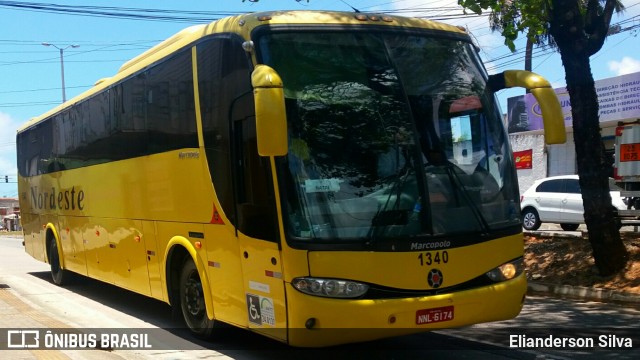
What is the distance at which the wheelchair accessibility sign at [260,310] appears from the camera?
216 inches

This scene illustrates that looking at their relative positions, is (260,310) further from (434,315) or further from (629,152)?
(629,152)

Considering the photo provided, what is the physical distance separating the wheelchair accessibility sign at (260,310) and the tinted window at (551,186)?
50.2 ft

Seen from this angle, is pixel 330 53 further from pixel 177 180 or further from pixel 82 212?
pixel 82 212

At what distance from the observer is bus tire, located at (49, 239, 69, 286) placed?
12.6 m

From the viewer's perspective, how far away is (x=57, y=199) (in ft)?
40.1

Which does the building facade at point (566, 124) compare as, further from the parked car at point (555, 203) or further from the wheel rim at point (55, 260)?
the wheel rim at point (55, 260)

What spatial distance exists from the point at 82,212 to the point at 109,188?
66.5 inches

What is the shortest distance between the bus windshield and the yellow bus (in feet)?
0.04

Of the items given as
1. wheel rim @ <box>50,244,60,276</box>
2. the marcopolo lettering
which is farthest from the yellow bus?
wheel rim @ <box>50,244,60,276</box>

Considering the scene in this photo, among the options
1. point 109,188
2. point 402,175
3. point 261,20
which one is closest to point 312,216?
point 402,175

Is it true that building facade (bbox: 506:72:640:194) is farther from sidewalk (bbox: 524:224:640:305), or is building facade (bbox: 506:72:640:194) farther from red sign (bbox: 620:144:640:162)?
sidewalk (bbox: 524:224:640:305)

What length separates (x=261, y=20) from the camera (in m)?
5.70

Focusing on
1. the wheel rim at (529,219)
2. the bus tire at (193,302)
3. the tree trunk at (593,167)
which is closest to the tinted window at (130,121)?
the bus tire at (193,302)

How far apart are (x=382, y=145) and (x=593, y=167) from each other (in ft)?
19.8
